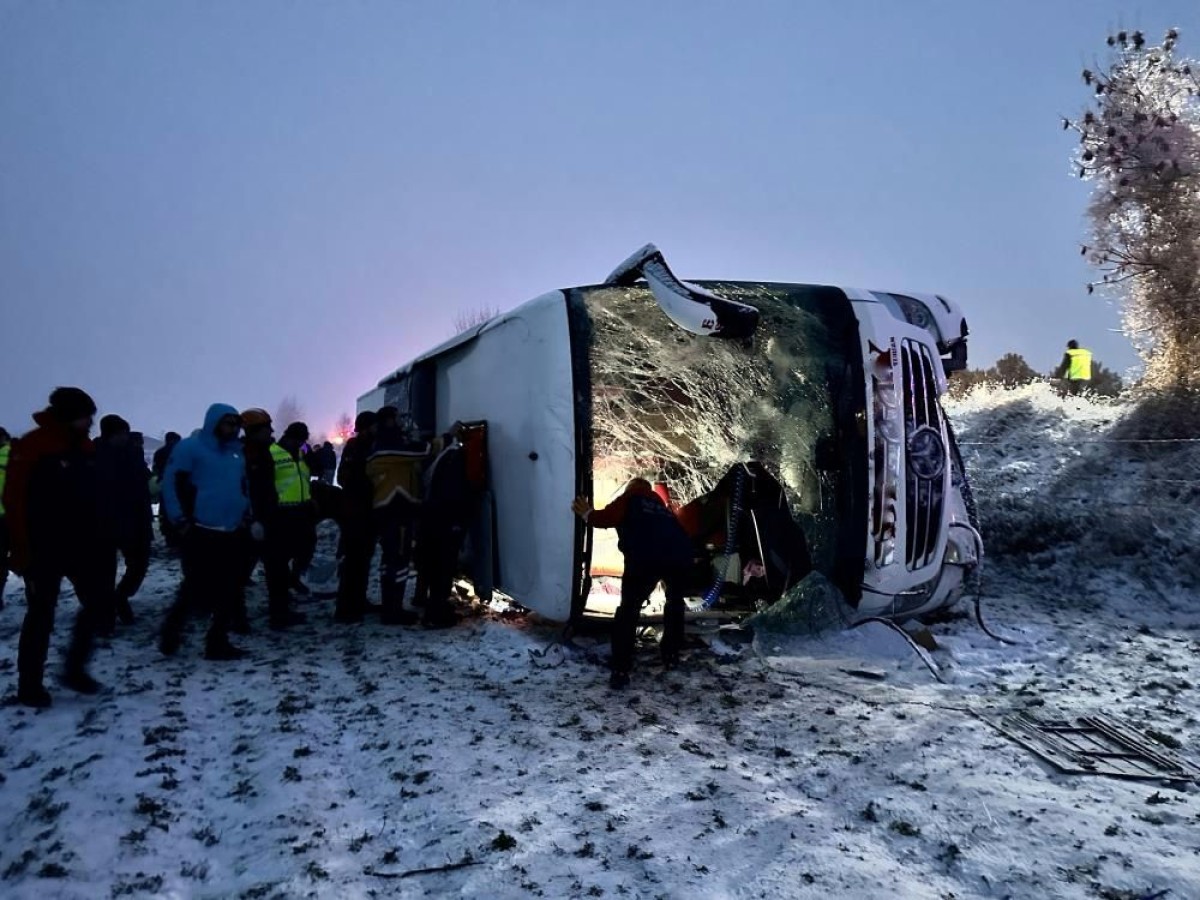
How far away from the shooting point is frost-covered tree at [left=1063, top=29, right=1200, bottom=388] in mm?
11133

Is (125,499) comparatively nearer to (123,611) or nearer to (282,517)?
(123,611)

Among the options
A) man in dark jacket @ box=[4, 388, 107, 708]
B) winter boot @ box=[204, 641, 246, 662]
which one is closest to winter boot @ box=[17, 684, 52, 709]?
man in dark jacket @ box=[4, 388, 107, 708]

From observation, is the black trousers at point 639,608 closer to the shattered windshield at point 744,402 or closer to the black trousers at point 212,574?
the shattered windshield at point 744,402

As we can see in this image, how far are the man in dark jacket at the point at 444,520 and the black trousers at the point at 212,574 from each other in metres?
1.65

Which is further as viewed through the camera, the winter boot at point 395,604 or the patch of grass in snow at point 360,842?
the winter boot at point 395,604

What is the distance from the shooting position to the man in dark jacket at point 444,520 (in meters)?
6.98

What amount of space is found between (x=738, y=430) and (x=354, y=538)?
3951 millimetres

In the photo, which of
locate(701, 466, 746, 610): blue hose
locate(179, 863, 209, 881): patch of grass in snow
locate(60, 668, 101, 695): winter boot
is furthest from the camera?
locate(701, 466, 746, 610): blue hose

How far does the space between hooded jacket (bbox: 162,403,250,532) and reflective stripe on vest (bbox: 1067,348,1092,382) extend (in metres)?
14.8

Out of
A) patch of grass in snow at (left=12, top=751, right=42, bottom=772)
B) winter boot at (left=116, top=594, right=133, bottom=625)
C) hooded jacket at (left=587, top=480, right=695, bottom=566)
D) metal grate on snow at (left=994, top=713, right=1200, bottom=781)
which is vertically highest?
hooded jacket at (left=587, top=480, right=695, bottom=566)

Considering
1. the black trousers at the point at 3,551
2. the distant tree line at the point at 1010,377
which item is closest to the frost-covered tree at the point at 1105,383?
the distant tree line at the point at 1010,377

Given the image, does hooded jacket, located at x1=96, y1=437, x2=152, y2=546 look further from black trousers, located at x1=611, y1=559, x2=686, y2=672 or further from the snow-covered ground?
black trousers, located at x1=611, y1=559, x2=686, y2=672

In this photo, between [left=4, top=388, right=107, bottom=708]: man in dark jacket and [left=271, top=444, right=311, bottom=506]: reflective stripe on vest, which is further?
[left=271, top=444, right=311, bottom=506]: reflective stripe on vest

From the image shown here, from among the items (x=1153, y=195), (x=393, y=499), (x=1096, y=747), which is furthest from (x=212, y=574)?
(x=1153, y=195)
